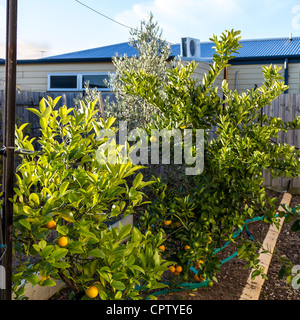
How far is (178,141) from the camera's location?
→ 338 cm

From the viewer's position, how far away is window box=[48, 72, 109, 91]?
10.5 meters

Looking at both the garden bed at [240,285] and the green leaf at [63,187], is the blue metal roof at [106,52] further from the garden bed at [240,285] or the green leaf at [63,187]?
the green leaf at [63,187]

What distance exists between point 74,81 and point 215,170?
831cm

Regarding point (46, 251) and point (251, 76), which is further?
point (251, 76)

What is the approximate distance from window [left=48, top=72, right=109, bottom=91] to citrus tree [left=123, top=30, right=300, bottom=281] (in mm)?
7293

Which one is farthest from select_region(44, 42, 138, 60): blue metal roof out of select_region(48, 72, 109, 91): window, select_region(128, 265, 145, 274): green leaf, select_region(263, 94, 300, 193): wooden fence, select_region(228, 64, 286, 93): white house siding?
select_region(128, 265, 145, 274): green leaf

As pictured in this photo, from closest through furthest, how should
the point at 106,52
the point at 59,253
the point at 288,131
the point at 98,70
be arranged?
the point at 59,253
the point at 288,131
the point at 98,70
the point at 106,52

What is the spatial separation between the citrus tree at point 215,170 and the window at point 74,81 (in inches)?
287

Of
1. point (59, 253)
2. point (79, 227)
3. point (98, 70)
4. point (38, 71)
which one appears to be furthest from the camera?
point (38, 71)

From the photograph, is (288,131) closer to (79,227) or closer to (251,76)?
(251,76)

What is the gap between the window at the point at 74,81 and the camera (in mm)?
10545

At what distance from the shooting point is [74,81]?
426 inches

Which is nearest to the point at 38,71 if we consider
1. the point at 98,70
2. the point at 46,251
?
the point at 98,70

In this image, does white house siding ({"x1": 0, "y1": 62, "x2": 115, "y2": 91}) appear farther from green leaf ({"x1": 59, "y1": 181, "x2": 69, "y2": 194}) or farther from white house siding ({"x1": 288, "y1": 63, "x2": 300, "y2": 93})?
green leaf ({"x1": 59, "y1": 181, "x2": 69, "y2": 194})
